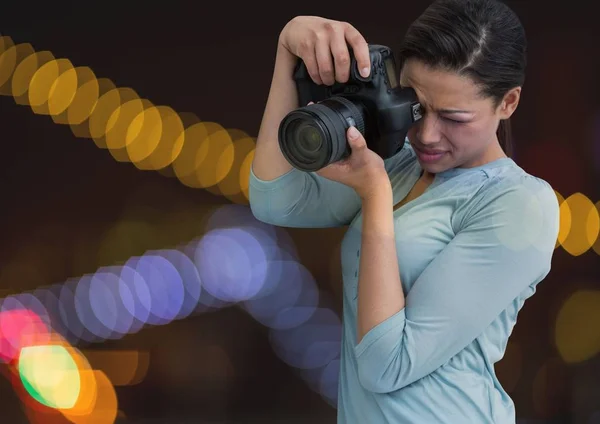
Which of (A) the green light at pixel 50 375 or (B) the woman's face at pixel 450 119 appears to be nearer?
(B) the woman's face at pixel 450 119

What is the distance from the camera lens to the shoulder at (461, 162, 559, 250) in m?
0.62

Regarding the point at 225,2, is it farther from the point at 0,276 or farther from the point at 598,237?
the point at 598,237

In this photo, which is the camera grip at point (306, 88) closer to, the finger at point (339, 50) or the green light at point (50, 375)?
the finger at point (339, 50)

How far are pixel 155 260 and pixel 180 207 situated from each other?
0.22m

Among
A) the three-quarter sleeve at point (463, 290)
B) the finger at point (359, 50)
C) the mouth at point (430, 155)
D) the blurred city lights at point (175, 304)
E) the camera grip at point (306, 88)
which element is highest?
the finger at point (359, 50)

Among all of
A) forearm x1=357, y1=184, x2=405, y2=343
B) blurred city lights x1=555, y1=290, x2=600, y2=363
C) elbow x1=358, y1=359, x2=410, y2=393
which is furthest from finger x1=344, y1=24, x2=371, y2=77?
blurred city lights x1=555, y1=290, x2=600, y2=363

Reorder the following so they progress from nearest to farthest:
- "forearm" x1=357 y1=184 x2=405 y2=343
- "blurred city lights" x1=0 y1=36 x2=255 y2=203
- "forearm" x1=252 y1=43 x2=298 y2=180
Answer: "forearm" x1=357 y1=184 x2=405 y2=343, "forearm" x1=252 y1=43 x2=298 y2=180, "blurred city lights" x1=0 y1=36 x2=255 y2=203

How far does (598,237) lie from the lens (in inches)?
97.9

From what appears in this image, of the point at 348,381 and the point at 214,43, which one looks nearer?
the point at 348,381

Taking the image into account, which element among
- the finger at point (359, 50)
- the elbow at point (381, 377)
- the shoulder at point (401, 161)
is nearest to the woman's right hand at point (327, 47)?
the finger at point (359, 50)

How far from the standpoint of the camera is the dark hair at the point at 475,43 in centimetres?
65

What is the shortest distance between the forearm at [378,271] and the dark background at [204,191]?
1964mm

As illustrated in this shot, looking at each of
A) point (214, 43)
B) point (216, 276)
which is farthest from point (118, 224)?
point (214, 43)

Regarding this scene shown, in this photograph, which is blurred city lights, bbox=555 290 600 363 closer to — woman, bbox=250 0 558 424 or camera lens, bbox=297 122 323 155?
woman, bbox=250 0 558 424
